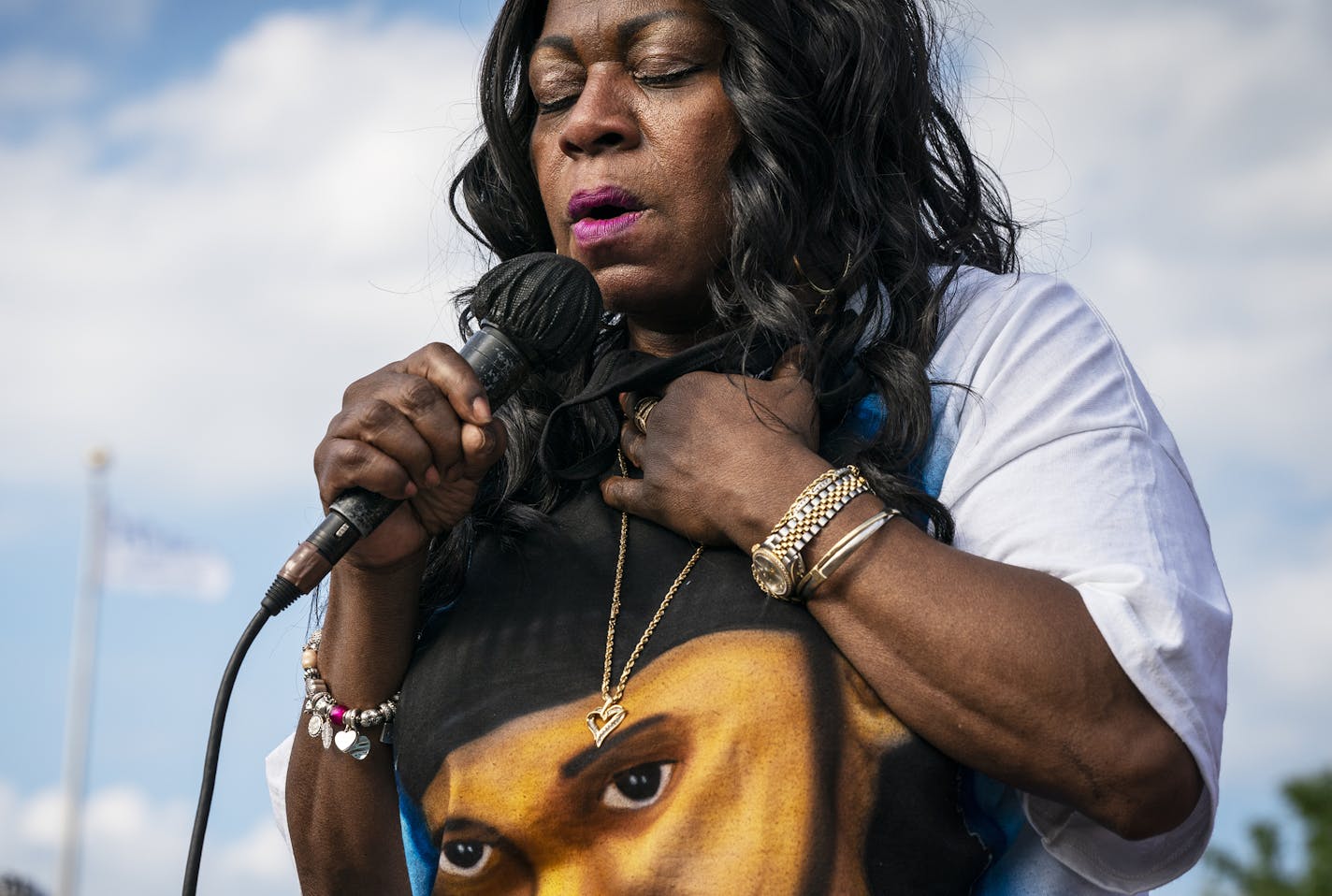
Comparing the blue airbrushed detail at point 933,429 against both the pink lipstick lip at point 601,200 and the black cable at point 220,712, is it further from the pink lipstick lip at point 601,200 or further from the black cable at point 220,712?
the black cable at point 220,712

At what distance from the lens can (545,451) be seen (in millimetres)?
2754

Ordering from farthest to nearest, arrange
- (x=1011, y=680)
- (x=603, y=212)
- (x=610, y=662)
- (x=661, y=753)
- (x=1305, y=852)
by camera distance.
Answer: (x=1305, y=852) < (x=603, y=212) < (x=610, y=662) < (x=661, y=753) < (x=1011, y=680)

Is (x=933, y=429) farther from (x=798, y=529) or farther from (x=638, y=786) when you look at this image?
(x=638, y=786)

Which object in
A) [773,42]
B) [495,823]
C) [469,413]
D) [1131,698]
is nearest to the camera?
[1131,698]

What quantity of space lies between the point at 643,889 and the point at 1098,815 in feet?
2.08

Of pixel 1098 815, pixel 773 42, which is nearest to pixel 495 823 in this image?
pixel 1098 815

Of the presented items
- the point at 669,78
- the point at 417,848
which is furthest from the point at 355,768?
the point at 669,78

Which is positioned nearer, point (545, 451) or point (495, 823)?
point (495, 823)

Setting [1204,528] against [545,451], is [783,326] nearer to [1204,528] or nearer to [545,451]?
[545,451]

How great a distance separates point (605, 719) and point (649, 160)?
3.10 feet

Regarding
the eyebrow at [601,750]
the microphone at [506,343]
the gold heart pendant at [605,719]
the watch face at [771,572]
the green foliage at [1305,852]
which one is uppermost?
the microphone at [506,343]

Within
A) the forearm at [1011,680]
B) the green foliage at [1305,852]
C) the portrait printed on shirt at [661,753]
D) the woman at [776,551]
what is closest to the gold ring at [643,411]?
the woman at [776,551]

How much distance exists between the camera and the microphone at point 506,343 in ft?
7.25

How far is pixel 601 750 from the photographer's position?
92.1 inches
